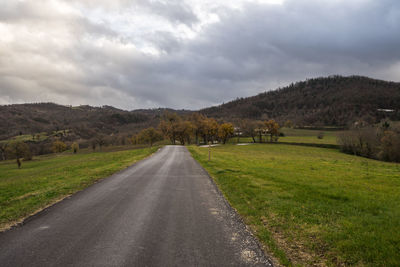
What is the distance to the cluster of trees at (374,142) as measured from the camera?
4762 cm

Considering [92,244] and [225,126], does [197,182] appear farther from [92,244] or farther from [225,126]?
[225,126]

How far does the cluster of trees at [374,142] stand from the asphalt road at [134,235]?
54917 millimetres

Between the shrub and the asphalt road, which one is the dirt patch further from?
the shrub

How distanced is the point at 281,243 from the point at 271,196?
462 cm

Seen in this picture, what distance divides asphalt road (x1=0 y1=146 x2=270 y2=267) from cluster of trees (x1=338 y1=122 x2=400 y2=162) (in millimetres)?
54917

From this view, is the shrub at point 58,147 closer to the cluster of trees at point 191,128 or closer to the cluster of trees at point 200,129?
the cluster of trees at point 200,129

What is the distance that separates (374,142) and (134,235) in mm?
67630

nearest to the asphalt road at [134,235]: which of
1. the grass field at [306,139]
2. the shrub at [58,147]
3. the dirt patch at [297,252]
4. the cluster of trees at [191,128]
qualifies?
the dirt patch at [297,252]

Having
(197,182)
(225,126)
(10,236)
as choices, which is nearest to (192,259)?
(10,236)

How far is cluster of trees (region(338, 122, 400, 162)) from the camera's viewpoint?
47.6 metres

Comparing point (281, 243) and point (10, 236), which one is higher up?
point (10, 236)

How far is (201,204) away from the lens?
10.0m

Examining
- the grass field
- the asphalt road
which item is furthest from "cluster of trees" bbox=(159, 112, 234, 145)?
the asphalt road

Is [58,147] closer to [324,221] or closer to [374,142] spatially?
[374,142]
